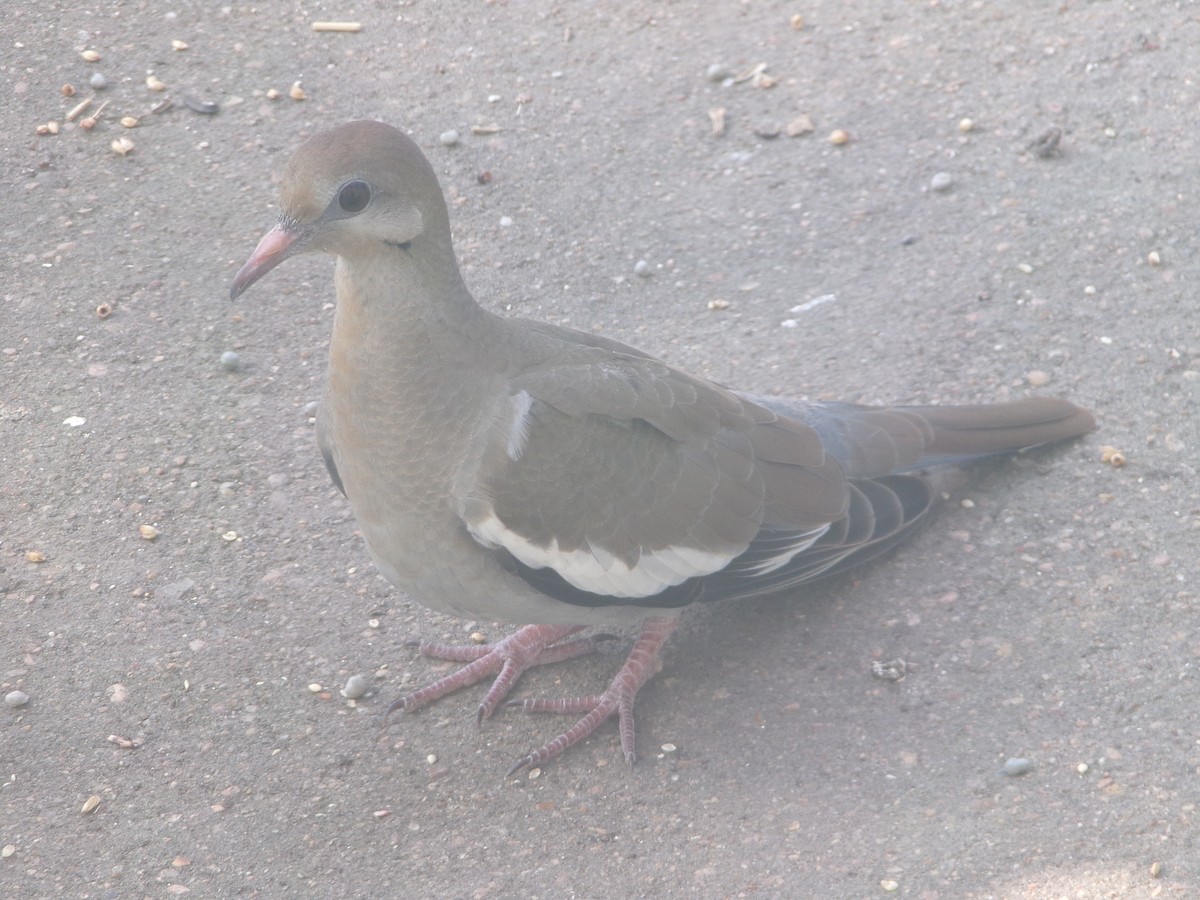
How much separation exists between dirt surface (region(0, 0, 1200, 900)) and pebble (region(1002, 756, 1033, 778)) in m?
0.01

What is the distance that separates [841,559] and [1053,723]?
0.69m

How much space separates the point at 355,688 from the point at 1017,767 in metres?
1.75

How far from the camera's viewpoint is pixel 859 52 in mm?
5664

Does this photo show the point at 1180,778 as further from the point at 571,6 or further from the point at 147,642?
the point at 571,6

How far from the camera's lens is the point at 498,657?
3594 millimetres

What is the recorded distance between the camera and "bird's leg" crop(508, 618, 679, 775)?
3.33 meters

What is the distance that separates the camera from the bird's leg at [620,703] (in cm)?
333

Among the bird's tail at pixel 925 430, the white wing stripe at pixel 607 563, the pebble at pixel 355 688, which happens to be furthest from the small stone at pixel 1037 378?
the pebble at pixel 355 688

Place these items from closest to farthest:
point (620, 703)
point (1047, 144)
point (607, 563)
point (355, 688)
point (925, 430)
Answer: point (607, 563)
point (620, 703)
point (355, 688)
point (925, 430)
point (1047, 144)

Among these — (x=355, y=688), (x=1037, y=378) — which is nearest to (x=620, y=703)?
(x=355, y=688)

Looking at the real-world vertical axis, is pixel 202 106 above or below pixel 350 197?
below

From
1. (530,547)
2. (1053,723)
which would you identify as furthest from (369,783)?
(1053,723)

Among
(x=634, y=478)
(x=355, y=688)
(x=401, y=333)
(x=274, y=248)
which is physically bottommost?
(x=355, y=688)

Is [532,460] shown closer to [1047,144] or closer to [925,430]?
[925,430]
